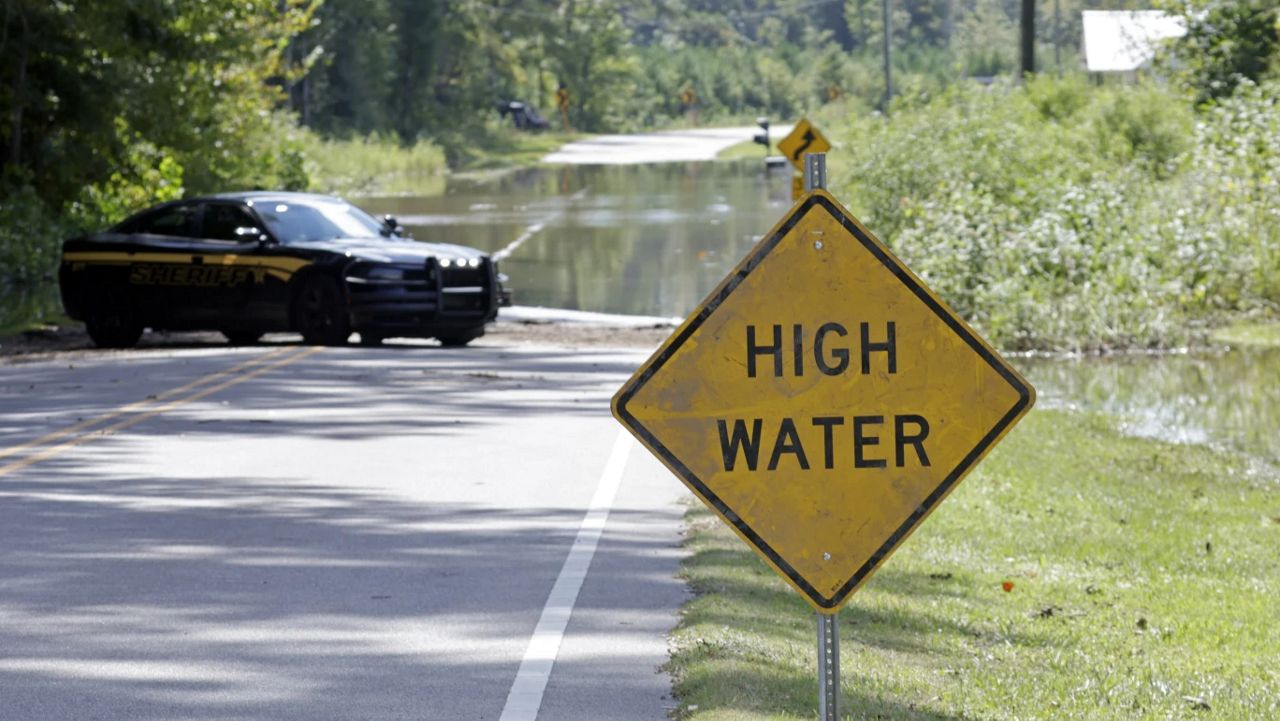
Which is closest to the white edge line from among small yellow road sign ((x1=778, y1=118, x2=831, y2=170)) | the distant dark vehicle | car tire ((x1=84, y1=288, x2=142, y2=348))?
car tire ((x1=84, y1=288, x2=142, y2=348))

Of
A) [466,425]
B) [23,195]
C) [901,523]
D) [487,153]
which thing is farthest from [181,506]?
[487,153]

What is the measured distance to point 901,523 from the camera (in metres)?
6.14

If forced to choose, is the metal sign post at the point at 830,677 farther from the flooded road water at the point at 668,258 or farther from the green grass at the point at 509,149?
the green grass at the point at 509,149

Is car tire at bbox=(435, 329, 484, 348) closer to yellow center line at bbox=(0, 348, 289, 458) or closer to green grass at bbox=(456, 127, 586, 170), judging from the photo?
yellow center line at bbox=(0, 348, 289, 458)

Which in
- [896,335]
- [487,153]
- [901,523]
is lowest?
[487,153]

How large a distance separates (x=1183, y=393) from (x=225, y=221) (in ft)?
32.1

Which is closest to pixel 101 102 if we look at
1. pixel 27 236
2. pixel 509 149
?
pixel 27 236

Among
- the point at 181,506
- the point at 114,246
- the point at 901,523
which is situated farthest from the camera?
the point at 114,246

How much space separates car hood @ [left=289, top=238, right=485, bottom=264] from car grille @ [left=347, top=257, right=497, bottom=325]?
107 mm

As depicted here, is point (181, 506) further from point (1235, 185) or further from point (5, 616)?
point (1235, 185)

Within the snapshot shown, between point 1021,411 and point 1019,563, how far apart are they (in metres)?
4.87

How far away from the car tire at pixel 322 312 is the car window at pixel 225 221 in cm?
93

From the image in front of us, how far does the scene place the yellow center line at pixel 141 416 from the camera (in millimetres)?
13414

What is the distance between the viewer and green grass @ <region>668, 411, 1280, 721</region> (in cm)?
739
